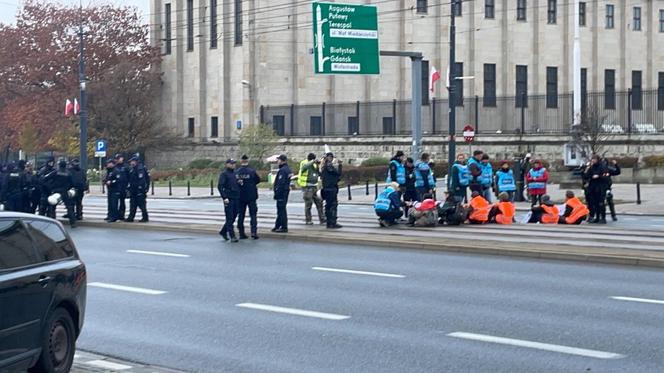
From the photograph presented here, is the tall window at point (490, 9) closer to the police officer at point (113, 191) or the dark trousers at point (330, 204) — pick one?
the police officer at point (113, 191)

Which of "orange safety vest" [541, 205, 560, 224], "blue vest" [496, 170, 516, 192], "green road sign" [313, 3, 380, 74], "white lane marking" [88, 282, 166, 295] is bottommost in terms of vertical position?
"white lane marking" [88, 282, 166, 295]

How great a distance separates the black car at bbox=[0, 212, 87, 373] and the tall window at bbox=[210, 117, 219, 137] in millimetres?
58487

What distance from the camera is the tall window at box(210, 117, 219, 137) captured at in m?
68.2

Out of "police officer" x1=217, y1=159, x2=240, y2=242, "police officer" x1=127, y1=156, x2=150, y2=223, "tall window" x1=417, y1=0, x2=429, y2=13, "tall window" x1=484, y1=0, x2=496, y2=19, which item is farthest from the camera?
"tall window" x1=484, y1=0, x2=496, y2=19

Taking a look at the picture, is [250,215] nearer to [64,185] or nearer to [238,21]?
[64,185]

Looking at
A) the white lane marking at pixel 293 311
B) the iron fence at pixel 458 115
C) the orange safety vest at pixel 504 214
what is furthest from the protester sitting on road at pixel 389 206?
the iron fence at pixel 458 115

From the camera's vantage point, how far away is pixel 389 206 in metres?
25.7

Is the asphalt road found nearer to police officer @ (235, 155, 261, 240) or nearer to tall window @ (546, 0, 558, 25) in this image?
police officer @ (235, 155, 261, 240)

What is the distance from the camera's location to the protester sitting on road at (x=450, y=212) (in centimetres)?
2592

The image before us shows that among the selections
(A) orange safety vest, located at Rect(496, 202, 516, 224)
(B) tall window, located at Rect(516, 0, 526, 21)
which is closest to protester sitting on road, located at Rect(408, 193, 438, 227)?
(A) orange safety vest, located at Rect(496, 202, 516, 224)

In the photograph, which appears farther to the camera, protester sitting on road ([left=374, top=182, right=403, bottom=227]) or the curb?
protester sitting on road ([left=374, top=182, right=403, bottom=227])

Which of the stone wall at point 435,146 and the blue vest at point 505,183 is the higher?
the stone wall at point 435,146

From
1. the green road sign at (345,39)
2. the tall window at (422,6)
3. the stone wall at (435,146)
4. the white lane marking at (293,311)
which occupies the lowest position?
the white lane marking at (293,311)

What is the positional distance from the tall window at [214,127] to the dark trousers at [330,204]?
4315cm
